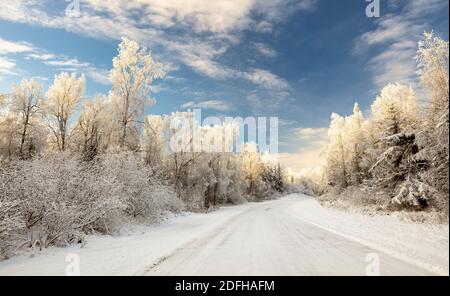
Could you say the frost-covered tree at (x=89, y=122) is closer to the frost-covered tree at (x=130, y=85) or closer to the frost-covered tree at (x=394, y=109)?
the frost-covered tree at (x=130, y=85)

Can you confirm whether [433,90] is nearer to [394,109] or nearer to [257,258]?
[394,109]

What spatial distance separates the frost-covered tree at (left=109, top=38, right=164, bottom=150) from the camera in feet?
78.7

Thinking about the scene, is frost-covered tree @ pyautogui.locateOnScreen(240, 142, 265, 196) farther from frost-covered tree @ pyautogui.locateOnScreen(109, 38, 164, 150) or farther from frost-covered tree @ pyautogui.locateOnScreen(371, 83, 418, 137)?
frost-covered tree @ pyautogui.locateOnScreen(109, 38, 164, 150)

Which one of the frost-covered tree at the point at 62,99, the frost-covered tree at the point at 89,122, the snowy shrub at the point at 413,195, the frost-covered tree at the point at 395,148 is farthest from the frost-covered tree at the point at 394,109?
the frost-covered tree at the point at 62,99

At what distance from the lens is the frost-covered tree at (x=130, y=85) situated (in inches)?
944

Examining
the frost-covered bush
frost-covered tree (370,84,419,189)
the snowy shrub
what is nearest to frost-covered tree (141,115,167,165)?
frost-covered tree (370,84,419,189)

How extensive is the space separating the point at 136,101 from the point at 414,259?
815 inches

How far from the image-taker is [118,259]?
8.68 metres

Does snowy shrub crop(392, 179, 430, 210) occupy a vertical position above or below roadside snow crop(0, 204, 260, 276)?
above

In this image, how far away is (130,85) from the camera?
24188 millimetres

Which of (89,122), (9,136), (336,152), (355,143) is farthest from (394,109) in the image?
(9,136)

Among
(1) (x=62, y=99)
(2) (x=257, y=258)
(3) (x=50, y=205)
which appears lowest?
(2) (x=257, y=258)
